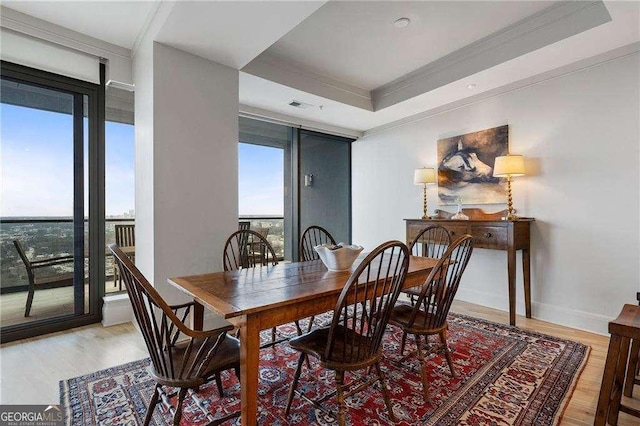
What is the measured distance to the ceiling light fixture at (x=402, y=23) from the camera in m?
2.62

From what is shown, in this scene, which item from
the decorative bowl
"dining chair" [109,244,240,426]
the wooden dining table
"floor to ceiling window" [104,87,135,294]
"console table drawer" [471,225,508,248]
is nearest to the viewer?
"dining chair" [109,244,240,426]

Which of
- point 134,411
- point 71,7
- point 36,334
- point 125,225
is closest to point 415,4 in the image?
point 71,7

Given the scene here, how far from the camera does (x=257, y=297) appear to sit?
1.52m

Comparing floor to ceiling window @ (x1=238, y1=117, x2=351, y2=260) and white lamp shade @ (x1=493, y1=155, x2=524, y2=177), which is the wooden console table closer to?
white lamp shade @ (x1=493, y1=155, x2=524, y2=177)

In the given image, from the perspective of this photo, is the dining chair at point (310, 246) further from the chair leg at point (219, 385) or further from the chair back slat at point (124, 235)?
the chair back slat at point (124, 235)

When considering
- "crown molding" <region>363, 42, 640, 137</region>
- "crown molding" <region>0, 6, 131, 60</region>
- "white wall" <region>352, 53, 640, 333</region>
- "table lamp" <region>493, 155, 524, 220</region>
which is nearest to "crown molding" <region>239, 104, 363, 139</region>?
"crown molding" <region>363, 42, 640, 137</region>

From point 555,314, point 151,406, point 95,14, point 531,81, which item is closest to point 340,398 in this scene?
point 151,406

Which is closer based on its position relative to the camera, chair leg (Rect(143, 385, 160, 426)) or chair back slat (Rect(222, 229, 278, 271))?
chair leg (Rect(143, 385, 160, 426))

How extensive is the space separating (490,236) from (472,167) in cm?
95

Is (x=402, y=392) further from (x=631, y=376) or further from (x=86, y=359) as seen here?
(x=86, y=359)

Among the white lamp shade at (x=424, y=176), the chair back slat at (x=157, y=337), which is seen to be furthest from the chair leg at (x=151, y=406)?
the white lamp shade at (x=424, y=176)

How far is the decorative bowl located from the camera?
2.04 m

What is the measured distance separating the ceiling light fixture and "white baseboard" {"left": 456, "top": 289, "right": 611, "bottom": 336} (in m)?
2.93

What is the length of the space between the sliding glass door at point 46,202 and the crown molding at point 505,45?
10.9ft
